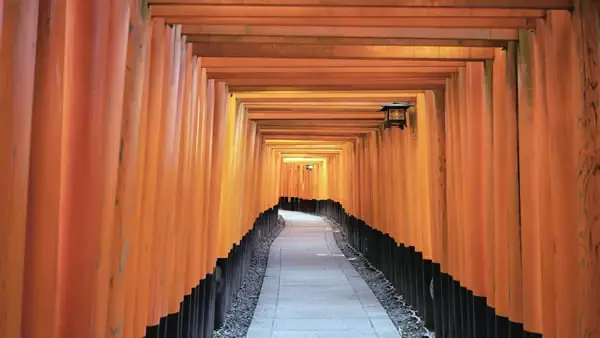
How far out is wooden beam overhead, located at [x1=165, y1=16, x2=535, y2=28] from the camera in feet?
10.8

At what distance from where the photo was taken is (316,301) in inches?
287

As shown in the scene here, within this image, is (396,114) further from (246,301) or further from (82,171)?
(82,171)

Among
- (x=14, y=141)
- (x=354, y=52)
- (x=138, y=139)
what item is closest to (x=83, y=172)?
(x=14, y=141)

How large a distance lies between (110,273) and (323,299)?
546 centimetres

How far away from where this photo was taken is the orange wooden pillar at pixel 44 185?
1.60 m

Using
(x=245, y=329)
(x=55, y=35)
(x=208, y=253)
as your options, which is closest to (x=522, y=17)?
(x=55, y=35)

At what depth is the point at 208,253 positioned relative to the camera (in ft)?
17.0

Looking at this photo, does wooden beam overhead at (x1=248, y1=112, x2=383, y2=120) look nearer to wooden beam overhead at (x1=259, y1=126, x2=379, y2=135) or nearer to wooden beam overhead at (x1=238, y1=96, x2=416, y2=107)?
wooden beam overhead at (x1=238, y1=96, x2=416, y2=107)

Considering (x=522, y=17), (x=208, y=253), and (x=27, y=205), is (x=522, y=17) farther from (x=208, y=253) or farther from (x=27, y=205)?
(x=208, y=253)

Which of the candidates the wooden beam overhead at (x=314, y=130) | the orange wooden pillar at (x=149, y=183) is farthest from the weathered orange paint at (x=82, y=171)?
the wooden beam overhead at (x=314, y=130)

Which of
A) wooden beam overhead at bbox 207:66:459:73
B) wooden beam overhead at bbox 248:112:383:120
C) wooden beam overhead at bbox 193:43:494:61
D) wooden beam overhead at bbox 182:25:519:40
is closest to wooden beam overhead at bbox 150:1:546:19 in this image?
wooden beam overhead at bbox 182:25:519:40

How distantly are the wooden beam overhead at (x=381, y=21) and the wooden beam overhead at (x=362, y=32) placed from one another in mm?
172

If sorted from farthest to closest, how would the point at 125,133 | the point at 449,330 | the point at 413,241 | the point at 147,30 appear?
→ the point at 413,241 < the point at 449,330 < the point at 147,30 < the point at 125,133

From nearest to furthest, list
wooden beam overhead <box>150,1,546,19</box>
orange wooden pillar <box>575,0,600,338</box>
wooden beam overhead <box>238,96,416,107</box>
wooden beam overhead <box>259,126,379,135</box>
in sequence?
orange wooden pillar <box>575,0,600,338</box> < wooden beam overhead <box>150,1,546,19</box> < wooden beam overhead <box>238,96,416,107</box> < wooden beam overhead <box>259,126,379,135</box>
